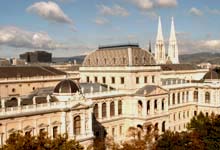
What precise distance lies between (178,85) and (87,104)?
40033mm

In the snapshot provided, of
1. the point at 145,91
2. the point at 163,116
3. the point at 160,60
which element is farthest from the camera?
the point at 160,60

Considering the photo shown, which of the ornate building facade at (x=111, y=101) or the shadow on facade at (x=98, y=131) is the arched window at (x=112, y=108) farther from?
the shadow on facade at (x=98, y=131)

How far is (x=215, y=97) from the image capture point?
92688mm

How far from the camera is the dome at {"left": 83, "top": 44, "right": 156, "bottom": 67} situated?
76812 millimetres

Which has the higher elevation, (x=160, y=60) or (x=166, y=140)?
(x=160, y=60)

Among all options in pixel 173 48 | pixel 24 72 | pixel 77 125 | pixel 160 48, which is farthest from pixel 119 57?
pixel 173 48

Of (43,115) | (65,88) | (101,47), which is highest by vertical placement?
(101,47)

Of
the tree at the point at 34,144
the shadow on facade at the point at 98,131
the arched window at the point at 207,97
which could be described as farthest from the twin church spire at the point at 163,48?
the tree at the point at 34,144

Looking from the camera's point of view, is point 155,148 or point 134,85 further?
point 134,85

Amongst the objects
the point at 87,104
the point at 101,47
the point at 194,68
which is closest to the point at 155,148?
the point at 87,104

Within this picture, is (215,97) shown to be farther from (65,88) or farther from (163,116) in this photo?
(65,88)

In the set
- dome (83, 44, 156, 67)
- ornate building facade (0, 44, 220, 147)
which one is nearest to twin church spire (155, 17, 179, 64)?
ornate building facade (0, 44, 220, 147)

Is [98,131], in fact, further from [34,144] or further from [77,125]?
[34,144]

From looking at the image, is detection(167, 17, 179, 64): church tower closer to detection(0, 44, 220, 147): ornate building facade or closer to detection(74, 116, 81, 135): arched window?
detection(0, 44, 220, 147): ornate building facade
